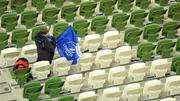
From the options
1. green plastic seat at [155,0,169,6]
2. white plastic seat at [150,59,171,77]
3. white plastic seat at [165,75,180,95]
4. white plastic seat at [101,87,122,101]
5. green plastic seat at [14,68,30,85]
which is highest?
green plastic seat at [155,0,169,6]

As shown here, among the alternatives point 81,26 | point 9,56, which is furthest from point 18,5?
point 9,56

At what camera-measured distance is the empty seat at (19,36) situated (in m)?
17.5

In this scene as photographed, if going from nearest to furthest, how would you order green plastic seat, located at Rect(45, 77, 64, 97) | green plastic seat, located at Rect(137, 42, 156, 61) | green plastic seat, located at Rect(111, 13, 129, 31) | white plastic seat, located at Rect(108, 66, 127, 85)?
green plastic seat, located at Rect(45, 77, 64, 97), white plastic seat, located at Rect(108, 66, 127, 85), green plastic seat, located at Rect(137, 42, 156, 61), green plastic seat, located at Rect(111, 13, 129, 31)

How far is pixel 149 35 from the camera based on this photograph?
18266 millimetres

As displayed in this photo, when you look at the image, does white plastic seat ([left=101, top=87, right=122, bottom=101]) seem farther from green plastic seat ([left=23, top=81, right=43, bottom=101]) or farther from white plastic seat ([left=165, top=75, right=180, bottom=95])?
green plastic seat ([left=23, top=81, right=43, bottom=101])

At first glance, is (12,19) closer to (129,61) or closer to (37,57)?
(37,57)

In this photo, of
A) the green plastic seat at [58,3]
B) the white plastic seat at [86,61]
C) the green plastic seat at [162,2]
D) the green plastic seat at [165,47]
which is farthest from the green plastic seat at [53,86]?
the green plastic seat at [162,2]

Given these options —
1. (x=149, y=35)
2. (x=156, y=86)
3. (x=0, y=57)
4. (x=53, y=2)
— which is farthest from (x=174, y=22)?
(x=0, y=57)

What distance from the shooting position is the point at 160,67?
1672cm

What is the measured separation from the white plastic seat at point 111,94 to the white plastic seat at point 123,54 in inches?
74.8

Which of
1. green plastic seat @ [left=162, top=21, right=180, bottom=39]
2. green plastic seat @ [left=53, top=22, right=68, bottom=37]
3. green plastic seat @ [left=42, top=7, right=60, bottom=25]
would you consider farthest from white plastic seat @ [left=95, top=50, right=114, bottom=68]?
green plastic seat @ [left=42, top=7, right=60, bottom=25]

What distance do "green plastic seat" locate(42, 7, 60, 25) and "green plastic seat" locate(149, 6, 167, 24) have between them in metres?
3.40

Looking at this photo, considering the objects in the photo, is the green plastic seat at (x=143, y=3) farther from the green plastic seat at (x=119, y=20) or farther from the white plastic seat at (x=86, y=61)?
the white plastic seat at (x=86, y=61)

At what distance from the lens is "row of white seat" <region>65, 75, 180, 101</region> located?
50.5 feet
